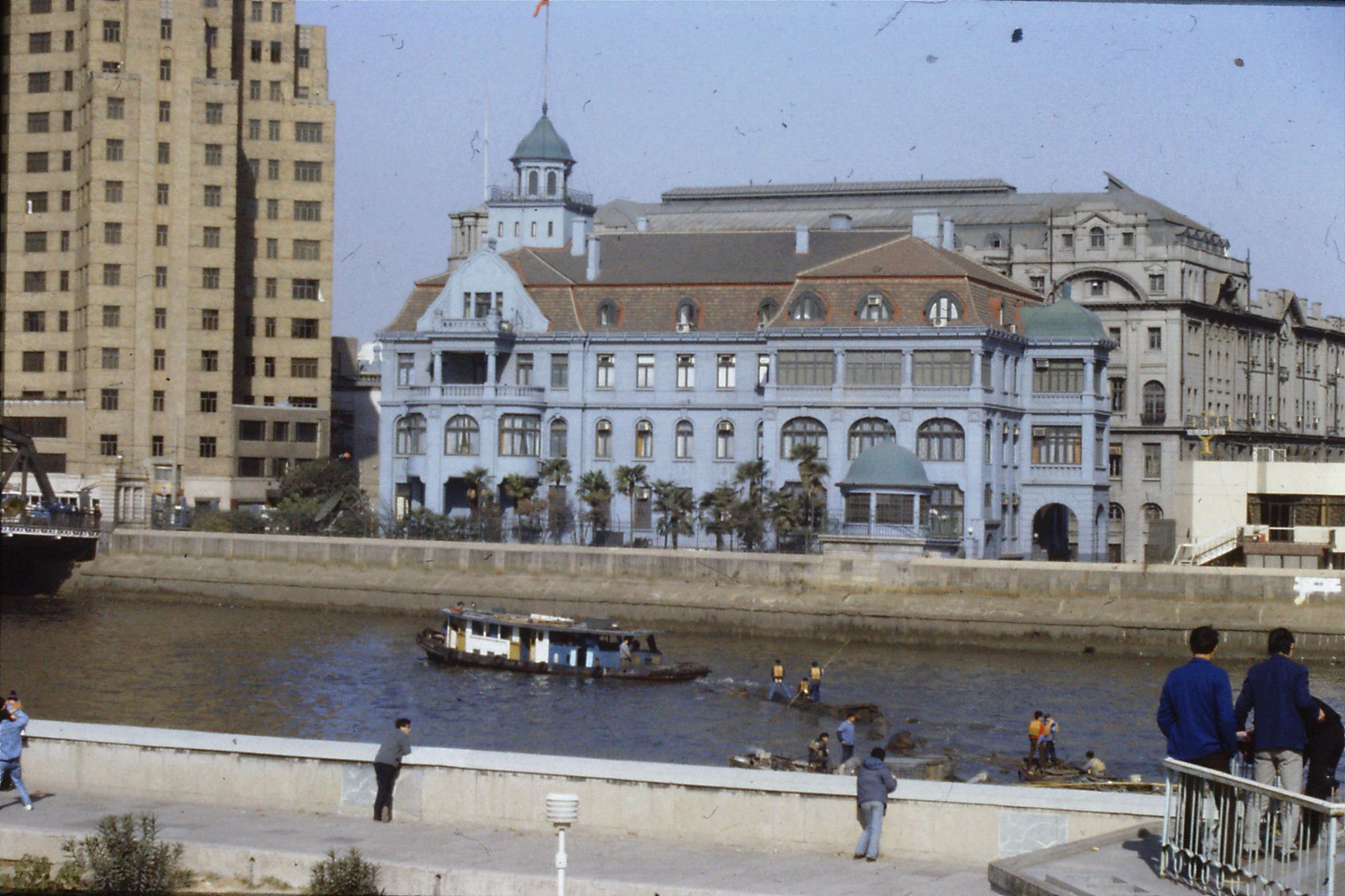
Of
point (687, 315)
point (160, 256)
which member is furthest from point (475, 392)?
point (160, 256)

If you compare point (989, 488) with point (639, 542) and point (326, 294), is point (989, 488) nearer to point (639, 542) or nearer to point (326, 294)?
point (639, 542)

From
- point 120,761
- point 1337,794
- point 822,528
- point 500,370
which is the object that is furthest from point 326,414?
point 1337,794

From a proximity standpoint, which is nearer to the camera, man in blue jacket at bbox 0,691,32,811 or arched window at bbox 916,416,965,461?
man in blue jacket at bbox 0,691,32,811

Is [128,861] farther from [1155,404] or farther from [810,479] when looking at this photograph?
[1155,404]

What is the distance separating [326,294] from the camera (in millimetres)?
121625

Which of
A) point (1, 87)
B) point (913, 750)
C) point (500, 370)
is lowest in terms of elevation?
point (913, 750)

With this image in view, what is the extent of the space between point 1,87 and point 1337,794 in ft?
359

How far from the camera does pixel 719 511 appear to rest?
93688 millimetres

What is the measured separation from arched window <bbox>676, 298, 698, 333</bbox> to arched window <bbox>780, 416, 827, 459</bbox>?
360 inches

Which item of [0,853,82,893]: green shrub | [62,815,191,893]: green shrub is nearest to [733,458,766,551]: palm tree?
[62,815,191,893]: green shrub

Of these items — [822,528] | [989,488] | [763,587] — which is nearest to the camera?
[763,587]

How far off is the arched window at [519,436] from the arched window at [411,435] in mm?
4588

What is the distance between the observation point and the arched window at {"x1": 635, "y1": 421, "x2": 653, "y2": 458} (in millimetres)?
102062

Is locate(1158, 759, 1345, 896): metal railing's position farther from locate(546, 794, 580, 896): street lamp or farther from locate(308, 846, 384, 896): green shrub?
locate(308, 846, 384, 896): green shrub
